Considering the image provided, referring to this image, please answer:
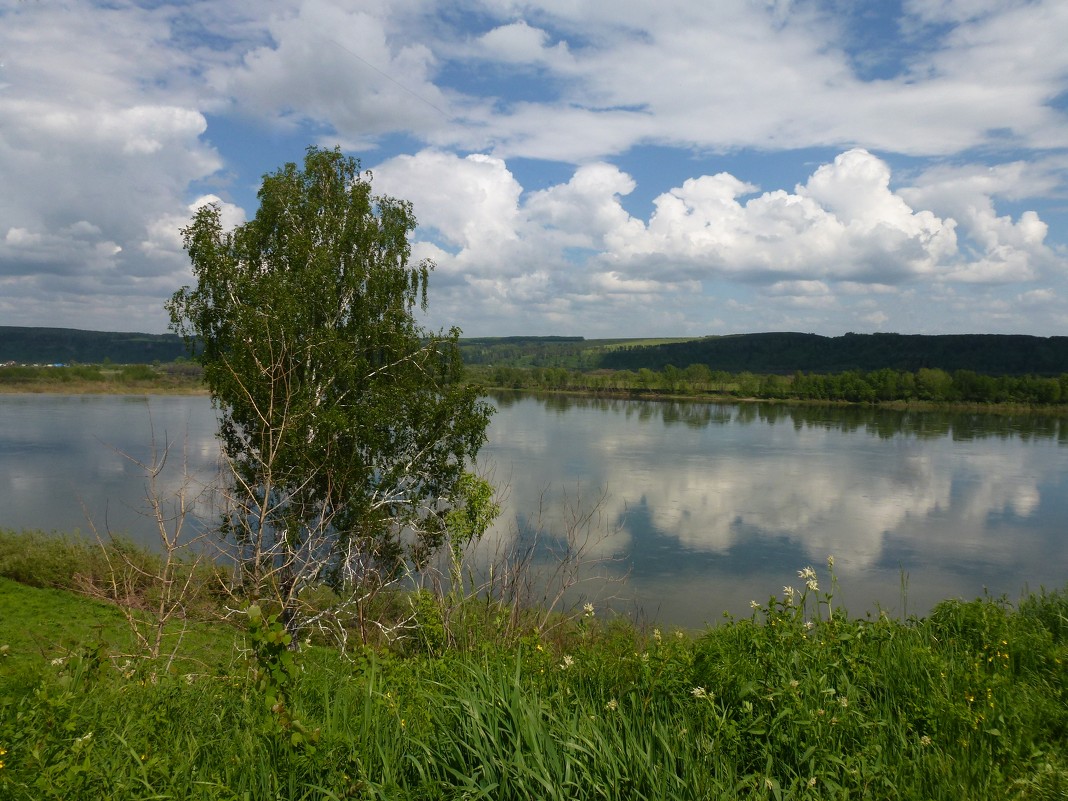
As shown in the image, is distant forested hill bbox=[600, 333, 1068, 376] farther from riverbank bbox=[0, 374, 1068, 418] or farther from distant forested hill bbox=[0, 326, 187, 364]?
distant forested hill bbox=[0, 326, 187, 364]

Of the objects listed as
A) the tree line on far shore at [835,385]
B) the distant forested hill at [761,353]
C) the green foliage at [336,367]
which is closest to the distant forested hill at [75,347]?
the distant forested hill at [761,353]

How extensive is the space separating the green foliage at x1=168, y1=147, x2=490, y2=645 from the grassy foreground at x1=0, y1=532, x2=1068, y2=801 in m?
9.15

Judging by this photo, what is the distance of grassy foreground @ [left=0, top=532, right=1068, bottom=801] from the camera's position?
2.39 meters

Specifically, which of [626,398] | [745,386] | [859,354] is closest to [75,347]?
[626,398]

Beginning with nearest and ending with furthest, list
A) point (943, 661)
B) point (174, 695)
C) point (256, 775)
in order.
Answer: point (256, 775)
point (174, 695)
point (943, 661)

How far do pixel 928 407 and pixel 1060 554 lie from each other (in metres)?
70.9

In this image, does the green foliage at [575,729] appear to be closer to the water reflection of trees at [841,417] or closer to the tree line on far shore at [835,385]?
the water reflection of trees at [841,417]

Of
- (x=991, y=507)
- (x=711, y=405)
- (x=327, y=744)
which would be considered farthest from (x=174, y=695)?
(x=711, y=405)

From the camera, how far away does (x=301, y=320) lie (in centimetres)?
1334

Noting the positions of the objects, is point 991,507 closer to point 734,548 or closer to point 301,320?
point 734,548

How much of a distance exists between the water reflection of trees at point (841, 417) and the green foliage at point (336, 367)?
170 feet

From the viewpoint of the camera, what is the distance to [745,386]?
102438 millimetres

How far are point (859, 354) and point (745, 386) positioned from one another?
119ft

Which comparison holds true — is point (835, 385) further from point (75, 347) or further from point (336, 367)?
point (75, 347)
